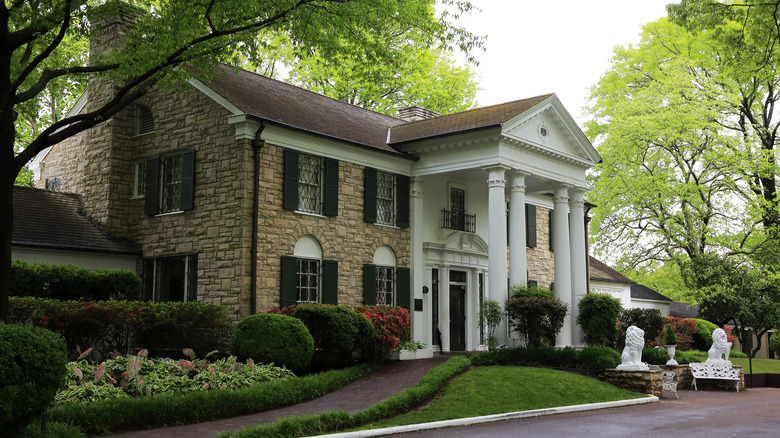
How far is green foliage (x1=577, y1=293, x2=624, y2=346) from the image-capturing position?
20.2m

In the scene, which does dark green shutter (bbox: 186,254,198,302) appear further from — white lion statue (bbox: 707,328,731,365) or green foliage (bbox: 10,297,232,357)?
white lion statue (bbox: 707,328,731,365)

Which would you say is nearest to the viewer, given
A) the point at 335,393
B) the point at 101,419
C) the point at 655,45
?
the point at 101,419

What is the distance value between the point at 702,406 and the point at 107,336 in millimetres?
12209

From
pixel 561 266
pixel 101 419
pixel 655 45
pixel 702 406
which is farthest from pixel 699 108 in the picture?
pixel 101 419

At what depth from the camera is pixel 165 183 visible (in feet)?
62.2

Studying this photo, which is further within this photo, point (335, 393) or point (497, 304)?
point (497, 304)

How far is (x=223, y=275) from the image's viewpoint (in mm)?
16797

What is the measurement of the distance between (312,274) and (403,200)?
13.5 ft

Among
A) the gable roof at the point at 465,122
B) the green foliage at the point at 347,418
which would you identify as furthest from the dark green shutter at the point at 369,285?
the green foliage at the point at 347,418

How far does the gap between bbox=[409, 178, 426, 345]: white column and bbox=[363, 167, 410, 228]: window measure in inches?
11.2

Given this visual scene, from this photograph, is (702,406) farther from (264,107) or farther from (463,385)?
(264,107)

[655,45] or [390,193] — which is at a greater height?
[655,45]

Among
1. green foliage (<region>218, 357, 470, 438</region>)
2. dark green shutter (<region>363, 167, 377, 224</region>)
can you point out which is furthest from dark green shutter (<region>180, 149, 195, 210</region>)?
green foliage (<region>218, 357, 470, 438</region>)

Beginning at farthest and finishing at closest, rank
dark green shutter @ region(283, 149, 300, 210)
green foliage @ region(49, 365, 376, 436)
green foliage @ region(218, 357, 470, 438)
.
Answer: dark green shutter @ region(283, 149, 300, 210), green foliage @ region(49, 365, 376, 436), green foliage @ region(218, 357, 470, 438)
